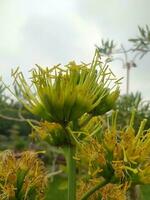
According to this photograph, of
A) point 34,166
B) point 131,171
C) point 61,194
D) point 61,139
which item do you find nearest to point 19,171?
point 34,166

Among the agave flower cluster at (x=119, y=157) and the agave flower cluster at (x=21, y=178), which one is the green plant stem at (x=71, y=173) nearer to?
the agave flower cluster at (x=119, y=157)

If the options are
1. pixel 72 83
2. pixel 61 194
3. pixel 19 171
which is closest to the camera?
pixel 72 83

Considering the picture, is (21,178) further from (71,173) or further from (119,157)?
(119,157)

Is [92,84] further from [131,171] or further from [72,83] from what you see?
[131,171]

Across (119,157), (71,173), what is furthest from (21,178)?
(119,157)

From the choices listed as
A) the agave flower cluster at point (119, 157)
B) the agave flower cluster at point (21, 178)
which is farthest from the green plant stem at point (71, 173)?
the agave flower cluster at point (21, 178)

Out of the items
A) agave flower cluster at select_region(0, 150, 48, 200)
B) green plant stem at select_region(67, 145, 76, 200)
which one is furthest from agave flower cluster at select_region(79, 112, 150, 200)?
agave flower cluster at select_region(0, 150, 48, 200)
